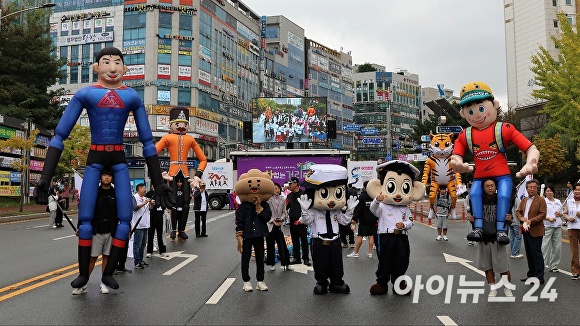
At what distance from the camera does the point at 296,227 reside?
35.2 feet

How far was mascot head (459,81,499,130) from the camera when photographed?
7824 mm

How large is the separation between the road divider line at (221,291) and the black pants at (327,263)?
50.5 inches

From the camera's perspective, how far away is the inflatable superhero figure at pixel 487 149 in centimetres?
739

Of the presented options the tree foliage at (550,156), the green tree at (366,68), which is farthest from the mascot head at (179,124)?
the green tree at (366,68)

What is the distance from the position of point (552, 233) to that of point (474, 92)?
3635 mm

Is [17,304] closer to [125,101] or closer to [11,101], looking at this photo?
[125,101]

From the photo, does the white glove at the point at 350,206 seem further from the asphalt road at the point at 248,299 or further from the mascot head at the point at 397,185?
the asphalt road at the point at 248,299

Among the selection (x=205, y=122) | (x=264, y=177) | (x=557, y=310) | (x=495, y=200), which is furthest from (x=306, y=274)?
(x=205, y=122)

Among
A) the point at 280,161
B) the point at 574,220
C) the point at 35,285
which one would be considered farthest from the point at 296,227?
the point at 280,161

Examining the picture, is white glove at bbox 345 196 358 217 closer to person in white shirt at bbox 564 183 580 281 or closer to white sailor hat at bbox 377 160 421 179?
white sailor hat at bbox 377 160 421 179

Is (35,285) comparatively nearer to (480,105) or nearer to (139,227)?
(139,227)

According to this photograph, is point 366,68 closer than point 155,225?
No

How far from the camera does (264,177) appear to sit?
26.9 feet

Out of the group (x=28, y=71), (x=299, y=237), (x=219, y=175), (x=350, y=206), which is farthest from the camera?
(x=28, y=71)
